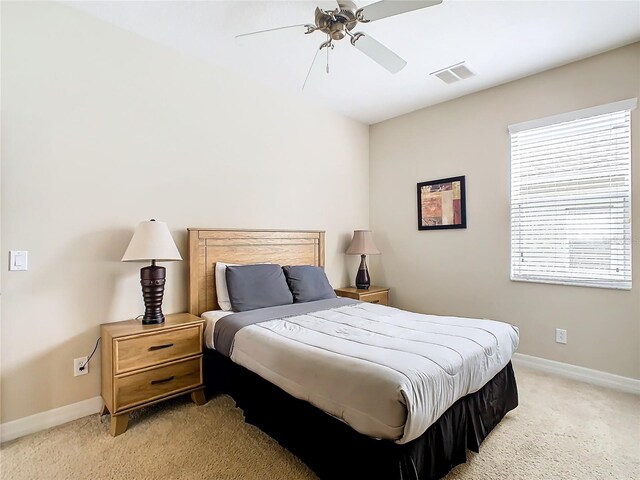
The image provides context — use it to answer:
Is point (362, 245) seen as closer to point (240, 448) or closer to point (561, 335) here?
point (561, 335)

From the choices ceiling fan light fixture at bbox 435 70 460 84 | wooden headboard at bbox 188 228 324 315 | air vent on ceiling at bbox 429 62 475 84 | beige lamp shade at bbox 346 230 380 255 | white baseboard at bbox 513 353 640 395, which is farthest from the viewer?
beige lamp shade at bbox 346 230 380 255

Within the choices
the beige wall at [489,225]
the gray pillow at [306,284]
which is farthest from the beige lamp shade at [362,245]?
the gray pillow at [306,284]

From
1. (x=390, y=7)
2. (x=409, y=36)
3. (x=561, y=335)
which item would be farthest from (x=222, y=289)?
(x=561, y=335)

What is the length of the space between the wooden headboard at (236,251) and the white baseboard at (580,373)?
2.22 m

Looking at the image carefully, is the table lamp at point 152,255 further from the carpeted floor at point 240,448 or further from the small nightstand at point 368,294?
the small nightstand at point 368,294

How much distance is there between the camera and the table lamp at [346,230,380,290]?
402 cm

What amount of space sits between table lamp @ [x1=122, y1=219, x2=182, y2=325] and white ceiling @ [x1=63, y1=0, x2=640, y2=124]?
1465mm

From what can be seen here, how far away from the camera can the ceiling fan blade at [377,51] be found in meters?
2.15

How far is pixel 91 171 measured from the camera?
7.94 ft

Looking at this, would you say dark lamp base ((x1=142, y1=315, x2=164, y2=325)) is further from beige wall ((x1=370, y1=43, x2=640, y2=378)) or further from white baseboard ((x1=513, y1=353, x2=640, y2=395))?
white baseboard ((x1=513, y1=353, x2=640, y2=395))

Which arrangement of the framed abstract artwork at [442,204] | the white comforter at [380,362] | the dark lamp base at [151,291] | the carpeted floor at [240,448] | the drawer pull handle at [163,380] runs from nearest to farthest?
the white comforter at [380,362] → the carpeted floor at [240,448] → the drawer pull handle at [163,380] → the dark lamp base at [151,291] → the framed abstract artwork at [442,204]

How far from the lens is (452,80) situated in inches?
129

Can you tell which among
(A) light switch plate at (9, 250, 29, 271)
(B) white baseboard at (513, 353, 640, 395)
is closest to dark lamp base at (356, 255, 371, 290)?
(B) white baseboard at (513, 353, 640, 395)

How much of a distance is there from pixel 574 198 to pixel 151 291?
11.6 feet
